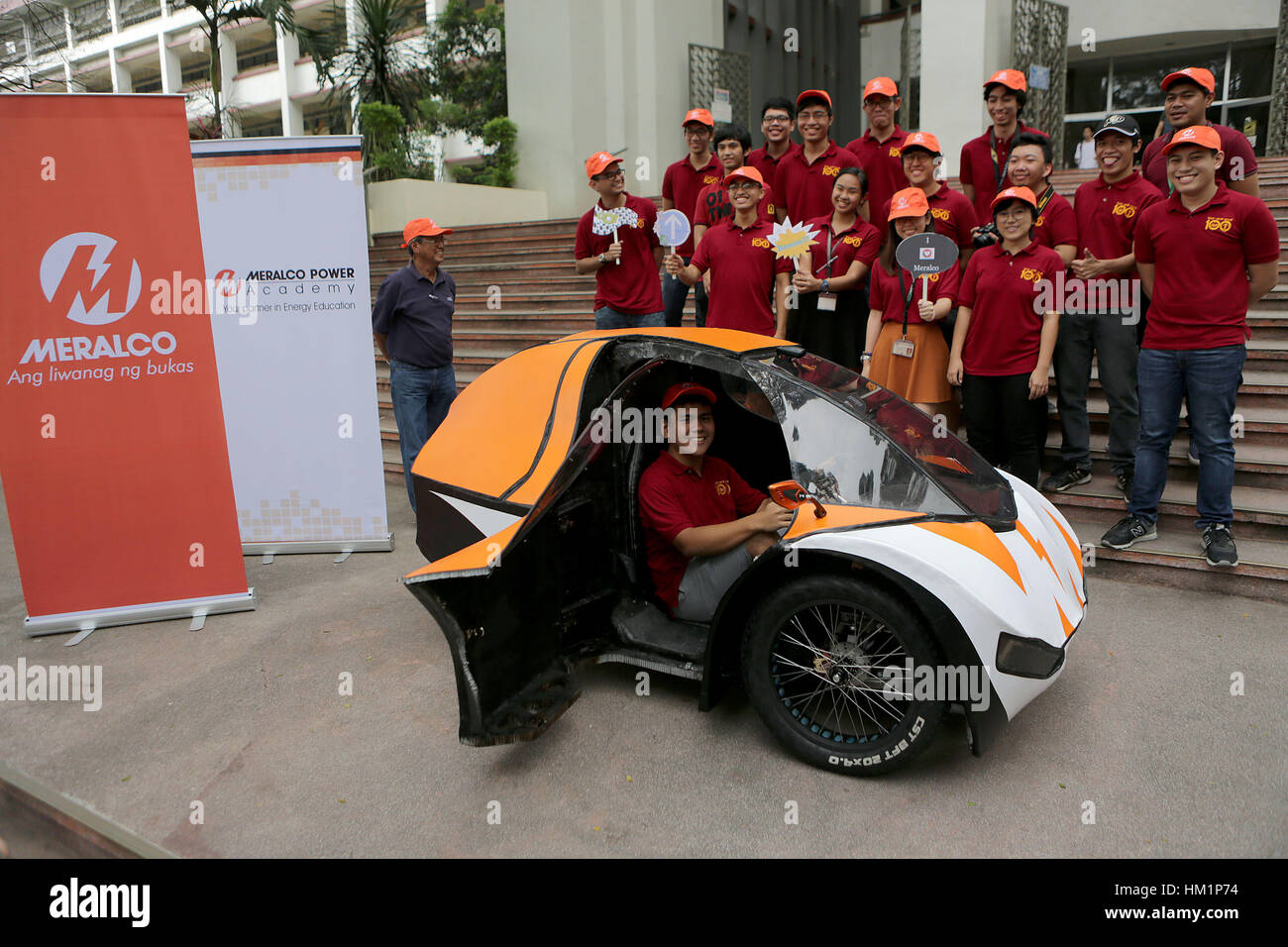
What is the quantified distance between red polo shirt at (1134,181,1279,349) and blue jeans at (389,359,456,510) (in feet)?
14.1

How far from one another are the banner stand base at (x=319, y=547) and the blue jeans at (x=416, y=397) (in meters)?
0.37

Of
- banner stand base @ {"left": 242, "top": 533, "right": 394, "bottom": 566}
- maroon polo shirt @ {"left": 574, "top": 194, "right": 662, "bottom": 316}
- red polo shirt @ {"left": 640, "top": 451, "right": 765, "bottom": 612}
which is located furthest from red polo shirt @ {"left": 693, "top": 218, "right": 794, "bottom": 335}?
banner stand base @ {"left": 242, "top": 533, "right": 394, "bottom": 566}

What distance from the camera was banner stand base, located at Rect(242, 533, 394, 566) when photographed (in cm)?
598

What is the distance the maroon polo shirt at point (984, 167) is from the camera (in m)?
5.57

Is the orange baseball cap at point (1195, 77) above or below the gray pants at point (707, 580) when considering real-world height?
above

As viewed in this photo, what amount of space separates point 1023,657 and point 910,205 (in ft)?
9.66

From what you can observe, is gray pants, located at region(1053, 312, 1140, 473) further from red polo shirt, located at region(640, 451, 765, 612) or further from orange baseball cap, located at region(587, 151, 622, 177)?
orange baseball cap, located at region(587, 151, 622, 177)

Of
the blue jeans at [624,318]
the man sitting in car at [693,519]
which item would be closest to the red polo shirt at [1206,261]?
the man sitting in car at [693,519]

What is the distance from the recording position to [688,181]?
6.78 metres

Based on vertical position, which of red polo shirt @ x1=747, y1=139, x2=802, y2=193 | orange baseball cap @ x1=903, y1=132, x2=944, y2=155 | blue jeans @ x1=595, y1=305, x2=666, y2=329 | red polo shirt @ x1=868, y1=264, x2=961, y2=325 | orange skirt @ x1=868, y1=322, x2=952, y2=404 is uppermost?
red polo shirt @ x1=747, y1=139, x2=802, y2=193

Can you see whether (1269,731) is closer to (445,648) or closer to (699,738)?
(699,738)

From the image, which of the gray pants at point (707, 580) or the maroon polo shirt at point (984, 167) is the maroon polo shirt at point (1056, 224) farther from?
the gray pants at point (707, 580)

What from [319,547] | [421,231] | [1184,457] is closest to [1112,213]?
[1184,457]
